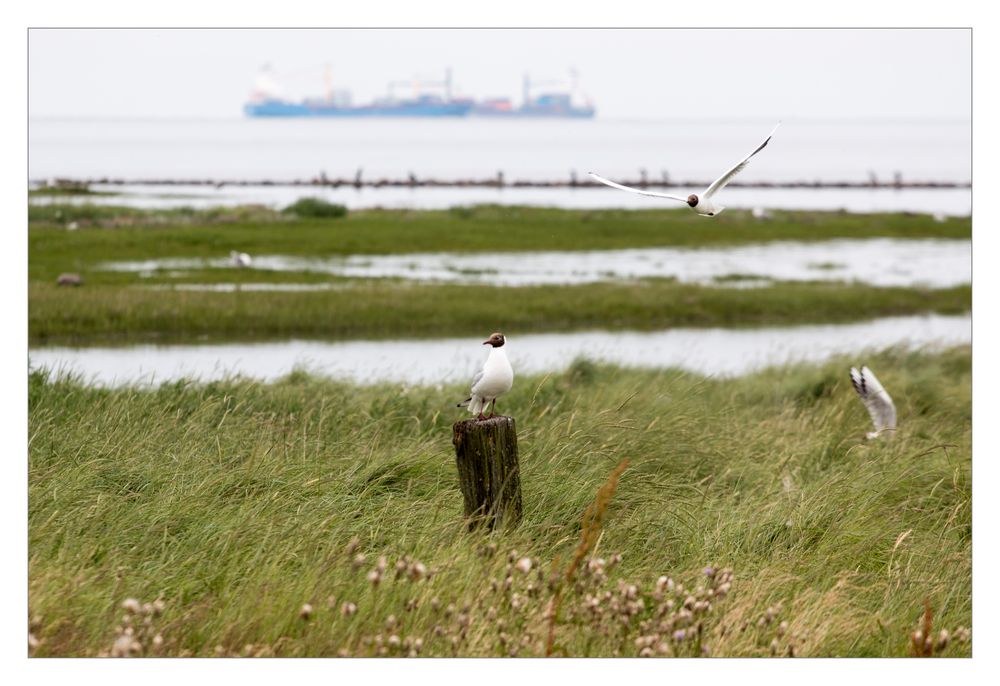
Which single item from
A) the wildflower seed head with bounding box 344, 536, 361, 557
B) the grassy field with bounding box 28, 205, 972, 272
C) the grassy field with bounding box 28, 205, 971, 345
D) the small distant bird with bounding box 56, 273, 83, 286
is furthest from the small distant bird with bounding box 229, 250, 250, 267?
the wildflower seed head with bounding box 344, 536, 361, 557

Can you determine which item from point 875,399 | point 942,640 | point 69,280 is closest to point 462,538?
point 942,640

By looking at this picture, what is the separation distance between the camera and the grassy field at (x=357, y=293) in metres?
30.6

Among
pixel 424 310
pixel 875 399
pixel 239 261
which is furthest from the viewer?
pixel 239 261

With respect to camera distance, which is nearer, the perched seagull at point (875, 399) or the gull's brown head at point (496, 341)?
the gull's brown head at point (496, 341)

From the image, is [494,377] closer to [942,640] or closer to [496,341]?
[496,341]

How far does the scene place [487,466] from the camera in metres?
7.87

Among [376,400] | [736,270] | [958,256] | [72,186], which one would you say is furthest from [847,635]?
[72,186]

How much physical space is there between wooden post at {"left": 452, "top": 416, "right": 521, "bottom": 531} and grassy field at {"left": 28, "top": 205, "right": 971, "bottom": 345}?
22768 millimetres

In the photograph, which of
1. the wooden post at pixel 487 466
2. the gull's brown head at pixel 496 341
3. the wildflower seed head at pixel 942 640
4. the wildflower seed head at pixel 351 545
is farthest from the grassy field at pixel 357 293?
the wildflower seed head at pixel 942 640

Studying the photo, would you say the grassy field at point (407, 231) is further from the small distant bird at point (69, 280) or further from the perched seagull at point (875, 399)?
the perched seagull at point (875, 399)

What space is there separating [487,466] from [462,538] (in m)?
0.49

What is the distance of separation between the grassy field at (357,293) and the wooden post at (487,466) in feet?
74.7

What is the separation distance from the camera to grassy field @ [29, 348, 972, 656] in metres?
6.52

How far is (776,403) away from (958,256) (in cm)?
Answer: 4164
